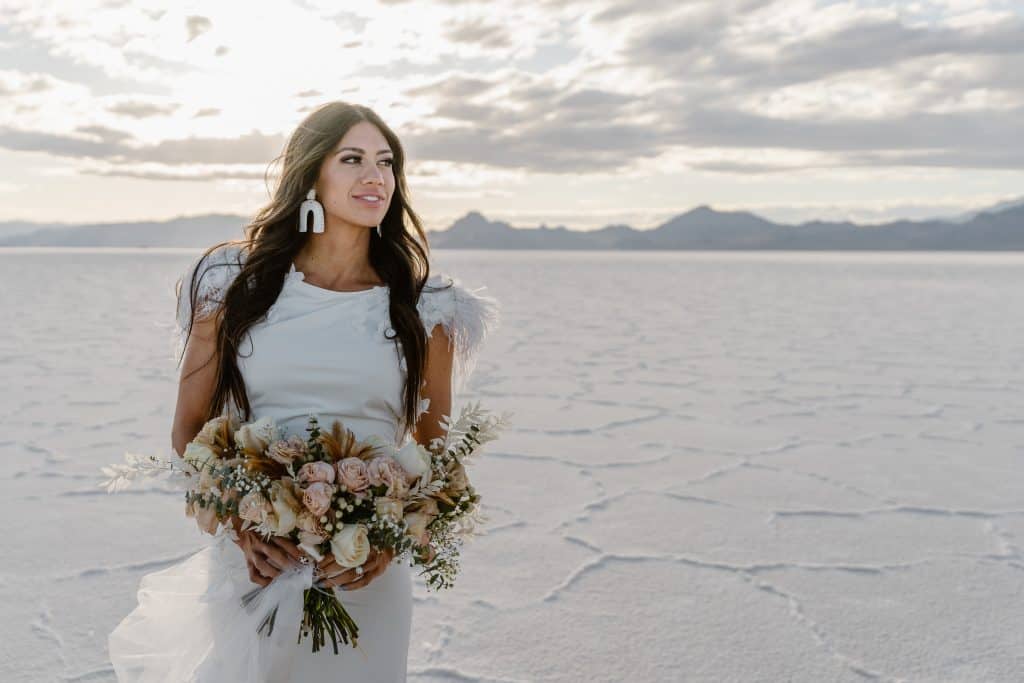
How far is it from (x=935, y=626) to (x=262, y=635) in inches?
80.2

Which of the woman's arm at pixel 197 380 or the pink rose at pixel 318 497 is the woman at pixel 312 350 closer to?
the woman's arm at pixel 197 380

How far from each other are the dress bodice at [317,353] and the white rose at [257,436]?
0.19 metres

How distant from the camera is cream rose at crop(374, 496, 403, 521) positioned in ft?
4.83

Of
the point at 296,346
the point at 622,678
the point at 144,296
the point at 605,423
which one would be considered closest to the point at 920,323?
the point at 605,423

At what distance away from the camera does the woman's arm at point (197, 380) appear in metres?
1.83

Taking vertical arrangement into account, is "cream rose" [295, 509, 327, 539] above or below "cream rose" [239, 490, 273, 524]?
below

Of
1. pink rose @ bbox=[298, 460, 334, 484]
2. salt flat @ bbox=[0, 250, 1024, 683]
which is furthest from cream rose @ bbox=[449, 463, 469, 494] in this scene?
salt flat @ bbox=[0, 250, 1024, 683]

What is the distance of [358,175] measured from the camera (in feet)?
6.01

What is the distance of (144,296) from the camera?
54.6 feet

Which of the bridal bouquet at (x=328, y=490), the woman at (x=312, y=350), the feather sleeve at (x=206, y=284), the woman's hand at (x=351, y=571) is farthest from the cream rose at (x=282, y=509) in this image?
the feather sleeve at (x=206, y=284)

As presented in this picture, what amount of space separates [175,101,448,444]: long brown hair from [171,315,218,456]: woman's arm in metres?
0.02

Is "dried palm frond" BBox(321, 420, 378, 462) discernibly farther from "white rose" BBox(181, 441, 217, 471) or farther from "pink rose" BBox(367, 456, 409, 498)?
"white rose" BBox(181, 441, 217, 471)

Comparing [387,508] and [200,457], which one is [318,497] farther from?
A: [200,457]

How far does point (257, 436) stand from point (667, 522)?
94.0 inches
